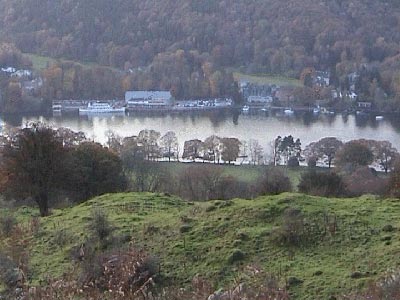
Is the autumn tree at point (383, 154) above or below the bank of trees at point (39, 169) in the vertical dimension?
below

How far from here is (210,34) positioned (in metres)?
55.2

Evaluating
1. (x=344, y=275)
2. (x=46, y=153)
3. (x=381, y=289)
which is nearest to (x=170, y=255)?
(x=344, y=275)

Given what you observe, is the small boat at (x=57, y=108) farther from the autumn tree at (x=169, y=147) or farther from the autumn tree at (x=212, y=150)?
the autumn tree at (x=212, y=150)

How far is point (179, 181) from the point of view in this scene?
49.1ft

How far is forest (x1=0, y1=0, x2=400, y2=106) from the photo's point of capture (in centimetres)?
5053

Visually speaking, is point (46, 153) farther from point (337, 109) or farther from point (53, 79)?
point (53, 79)

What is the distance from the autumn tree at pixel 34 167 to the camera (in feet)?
29.3

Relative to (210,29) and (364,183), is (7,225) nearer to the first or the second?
(364,183)

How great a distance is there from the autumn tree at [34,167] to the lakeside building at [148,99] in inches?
1176

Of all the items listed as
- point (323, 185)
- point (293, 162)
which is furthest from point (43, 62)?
point (323, 185)

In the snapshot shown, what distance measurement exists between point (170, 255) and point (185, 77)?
4170cm

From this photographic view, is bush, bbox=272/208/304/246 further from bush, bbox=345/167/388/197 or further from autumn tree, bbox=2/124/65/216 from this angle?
bush, bbox=345/167/388/197

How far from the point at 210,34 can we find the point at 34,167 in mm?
47466

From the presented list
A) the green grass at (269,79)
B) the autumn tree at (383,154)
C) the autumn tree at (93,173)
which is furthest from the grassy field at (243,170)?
the green grass at (269,79)
